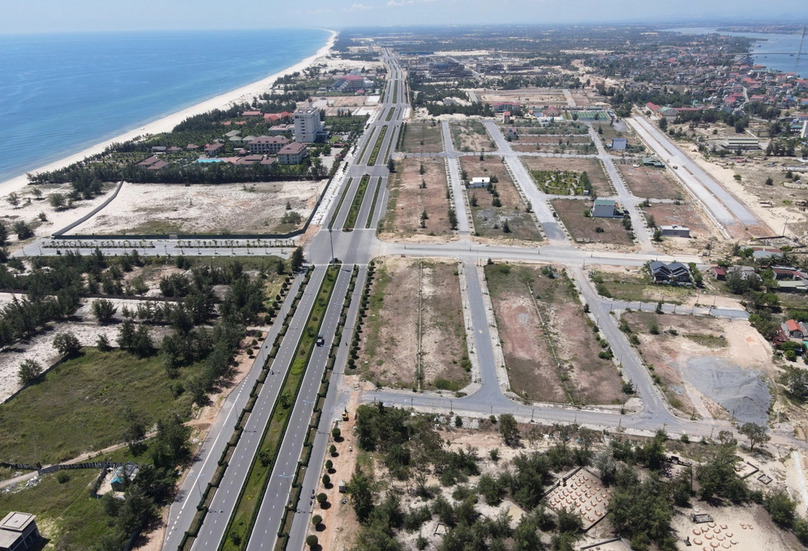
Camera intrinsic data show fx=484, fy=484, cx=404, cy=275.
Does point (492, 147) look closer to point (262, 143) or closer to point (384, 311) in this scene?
point (262, 143)

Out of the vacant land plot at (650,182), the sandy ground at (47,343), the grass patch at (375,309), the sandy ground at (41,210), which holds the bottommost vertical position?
the sandy ground at (47,343)

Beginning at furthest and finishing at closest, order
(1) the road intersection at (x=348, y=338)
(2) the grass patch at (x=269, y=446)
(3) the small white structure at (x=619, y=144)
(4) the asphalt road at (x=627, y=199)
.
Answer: (3) the small white structure at (x=619, y=144) < (4) the asphalt road at (x=627, y=199) < (1) the road intersection at (x=348, y=338) < (2) the grass patch at (x=269, y=446)

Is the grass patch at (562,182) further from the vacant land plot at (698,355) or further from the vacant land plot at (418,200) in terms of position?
the vacant land plot at (698,355)

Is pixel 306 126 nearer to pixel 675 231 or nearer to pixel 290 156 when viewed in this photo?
pixel 290 156

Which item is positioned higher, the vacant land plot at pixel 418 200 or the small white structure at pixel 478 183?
the small white structure at pixel 478 183

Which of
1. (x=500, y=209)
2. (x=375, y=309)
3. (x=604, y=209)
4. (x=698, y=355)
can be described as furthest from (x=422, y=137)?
(x=698, y=355)

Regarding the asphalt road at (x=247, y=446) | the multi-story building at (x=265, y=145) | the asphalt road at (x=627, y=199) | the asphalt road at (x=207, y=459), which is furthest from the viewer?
the multi-story building at (x=265, y=145)

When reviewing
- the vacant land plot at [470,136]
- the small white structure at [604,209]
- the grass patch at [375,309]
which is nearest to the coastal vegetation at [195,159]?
the vacant land plot at [470,136]
